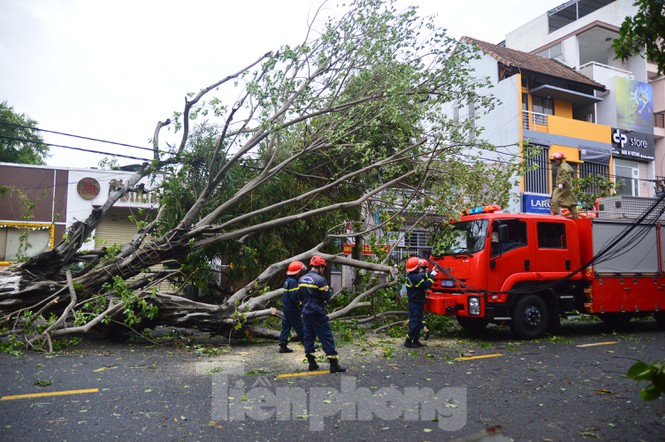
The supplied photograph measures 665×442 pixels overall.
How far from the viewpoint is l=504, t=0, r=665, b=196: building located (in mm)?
24391

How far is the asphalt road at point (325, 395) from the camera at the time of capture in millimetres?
4574

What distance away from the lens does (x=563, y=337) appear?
33.3ft

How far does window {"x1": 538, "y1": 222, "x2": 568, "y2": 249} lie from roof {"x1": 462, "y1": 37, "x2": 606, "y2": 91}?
14.0 meters

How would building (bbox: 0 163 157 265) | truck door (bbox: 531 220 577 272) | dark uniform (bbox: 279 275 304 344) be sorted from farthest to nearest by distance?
building (bbox: 0 163 157 265) < truck door (bbox: 531 220 577 272) < dark uniform (bbox: 279 275 304 344)

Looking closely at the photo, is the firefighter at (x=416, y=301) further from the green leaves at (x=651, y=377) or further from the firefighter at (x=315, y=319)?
the green leaves at (x=651, y=377)

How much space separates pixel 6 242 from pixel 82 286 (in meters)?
13.7

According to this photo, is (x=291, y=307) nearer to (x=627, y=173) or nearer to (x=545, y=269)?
(x=545, y=269)

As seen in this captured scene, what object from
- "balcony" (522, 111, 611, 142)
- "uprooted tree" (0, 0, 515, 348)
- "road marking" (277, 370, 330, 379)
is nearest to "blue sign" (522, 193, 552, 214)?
"balcony" (522, 111, 611, 142)

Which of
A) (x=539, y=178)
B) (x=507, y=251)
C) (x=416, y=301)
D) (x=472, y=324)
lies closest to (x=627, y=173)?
(x=539, y=178)

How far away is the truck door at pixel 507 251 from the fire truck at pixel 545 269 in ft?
0.06

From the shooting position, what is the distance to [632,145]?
2445 centimetres

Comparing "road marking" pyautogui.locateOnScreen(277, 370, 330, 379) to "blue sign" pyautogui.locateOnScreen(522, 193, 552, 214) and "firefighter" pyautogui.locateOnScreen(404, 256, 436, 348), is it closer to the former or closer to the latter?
"firefighter" pyautogui.locateOnScreen(404, 256, 436, 348)

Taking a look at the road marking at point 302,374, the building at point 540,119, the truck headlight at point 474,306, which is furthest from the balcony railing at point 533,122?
the road marking at point 302,374

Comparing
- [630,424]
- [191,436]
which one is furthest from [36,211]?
[630,424]
